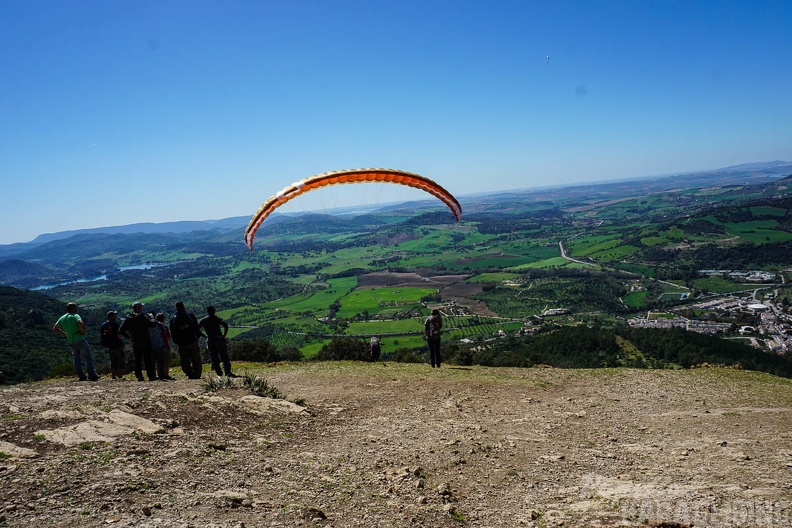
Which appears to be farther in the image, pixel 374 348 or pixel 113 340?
pixel 374 348

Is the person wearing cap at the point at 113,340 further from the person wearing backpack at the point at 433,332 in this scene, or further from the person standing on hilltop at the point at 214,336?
the person wearing backpack at the point at 433,332

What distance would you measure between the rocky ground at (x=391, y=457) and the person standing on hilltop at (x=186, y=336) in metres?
1.11

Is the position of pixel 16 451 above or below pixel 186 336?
below

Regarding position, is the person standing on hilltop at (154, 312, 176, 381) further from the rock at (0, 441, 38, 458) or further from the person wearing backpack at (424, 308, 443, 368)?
the person wearing backpack at (424, 308, 443, 368)

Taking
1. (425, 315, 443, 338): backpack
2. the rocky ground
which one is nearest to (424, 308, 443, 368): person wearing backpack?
(425, 315, 443, 338): backpack

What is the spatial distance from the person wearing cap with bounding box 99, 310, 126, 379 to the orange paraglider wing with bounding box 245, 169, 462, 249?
4.79m

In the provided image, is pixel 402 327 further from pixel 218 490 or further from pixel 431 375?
pixel 218 490

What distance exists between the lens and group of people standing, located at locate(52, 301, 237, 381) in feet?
40.4

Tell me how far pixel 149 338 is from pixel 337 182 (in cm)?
789

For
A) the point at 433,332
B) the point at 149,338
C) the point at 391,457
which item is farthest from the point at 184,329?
the point at 433,332

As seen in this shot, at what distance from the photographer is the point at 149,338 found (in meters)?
12.8

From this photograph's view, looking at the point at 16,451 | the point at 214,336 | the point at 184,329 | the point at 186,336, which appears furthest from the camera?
the point at 214,336

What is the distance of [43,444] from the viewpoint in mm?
6789

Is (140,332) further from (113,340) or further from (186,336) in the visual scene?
(186,336)
